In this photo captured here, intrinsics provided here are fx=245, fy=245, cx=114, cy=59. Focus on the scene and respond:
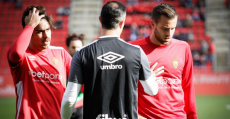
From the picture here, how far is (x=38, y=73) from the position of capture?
2836 millimetres

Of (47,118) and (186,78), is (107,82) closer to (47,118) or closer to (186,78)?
(47,118)

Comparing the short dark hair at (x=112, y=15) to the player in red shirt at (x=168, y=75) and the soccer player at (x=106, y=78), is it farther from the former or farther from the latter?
the player in red shirt at (x=168, y=75)

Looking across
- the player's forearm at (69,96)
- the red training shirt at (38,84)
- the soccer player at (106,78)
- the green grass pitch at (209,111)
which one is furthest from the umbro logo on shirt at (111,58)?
the green grass pitch at (209,111)

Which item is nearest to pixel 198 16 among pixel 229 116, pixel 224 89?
pixel 224 89

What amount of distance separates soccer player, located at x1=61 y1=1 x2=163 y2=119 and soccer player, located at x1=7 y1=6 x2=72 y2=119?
0.71 m

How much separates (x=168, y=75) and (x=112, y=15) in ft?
3.87

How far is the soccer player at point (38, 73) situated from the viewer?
2.69 meters

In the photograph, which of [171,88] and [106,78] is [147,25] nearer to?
[171,88]

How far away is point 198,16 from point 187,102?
16.8 metres

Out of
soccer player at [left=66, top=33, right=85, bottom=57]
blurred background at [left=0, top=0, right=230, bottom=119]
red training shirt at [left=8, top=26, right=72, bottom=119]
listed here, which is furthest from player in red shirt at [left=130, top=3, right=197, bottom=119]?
blurred background at [left=0, top=0, right=230, bottom=119]

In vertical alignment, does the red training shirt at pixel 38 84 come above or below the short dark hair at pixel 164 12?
below

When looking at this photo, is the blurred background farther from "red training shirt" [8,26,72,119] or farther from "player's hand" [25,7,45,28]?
"player's hand" [25,7,45,28]

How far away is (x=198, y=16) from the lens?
60.5 ft

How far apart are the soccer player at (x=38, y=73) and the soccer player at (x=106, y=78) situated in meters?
0.71
